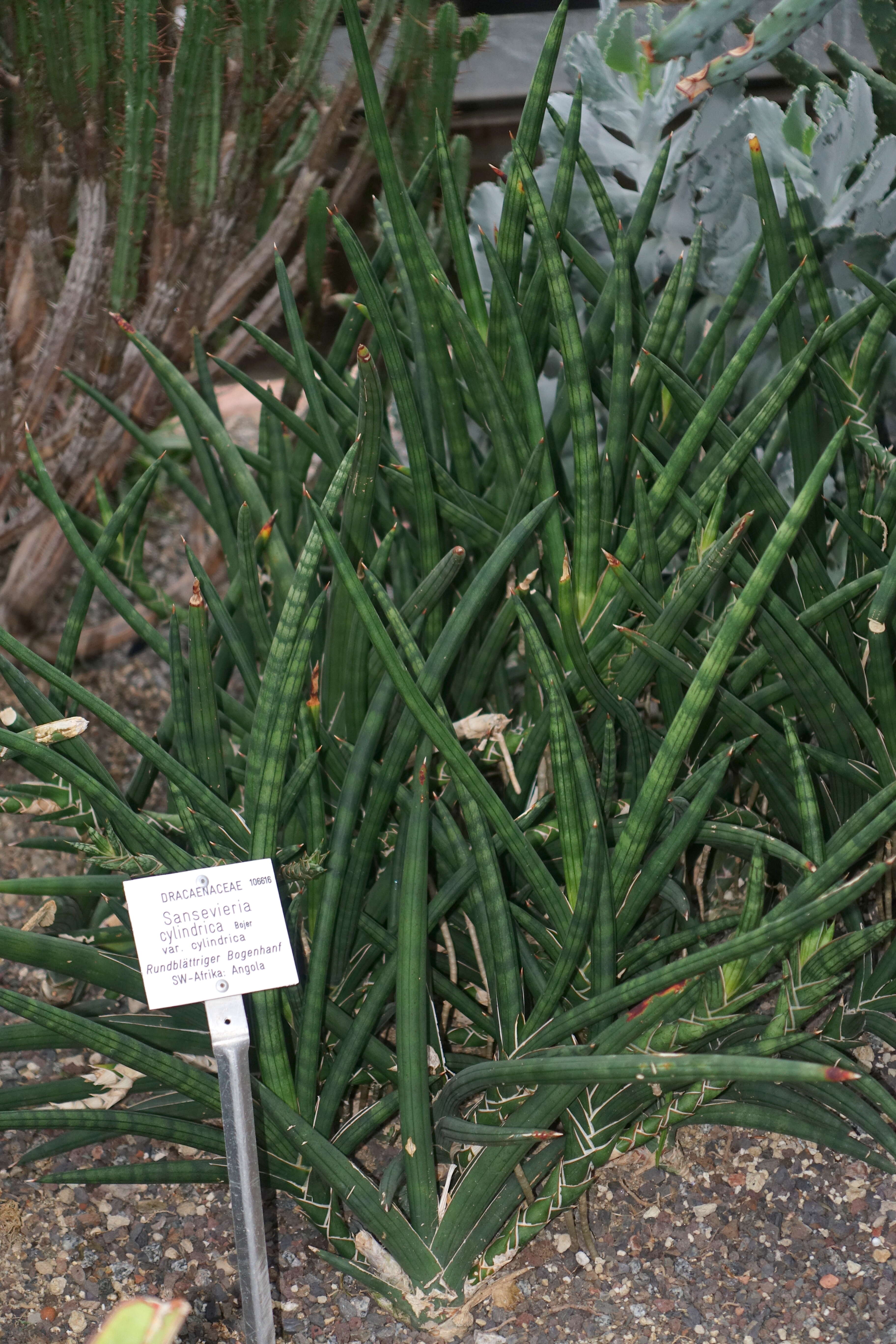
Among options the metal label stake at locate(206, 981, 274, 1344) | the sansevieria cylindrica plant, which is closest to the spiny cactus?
the sansevieria cylindrica plant

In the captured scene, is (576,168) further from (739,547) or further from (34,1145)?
(34,1145)

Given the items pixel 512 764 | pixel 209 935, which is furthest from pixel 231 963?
pixel 512 764

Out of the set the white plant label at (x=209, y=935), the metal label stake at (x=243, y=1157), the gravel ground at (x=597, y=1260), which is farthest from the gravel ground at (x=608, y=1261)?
the white plant label at (x=209, y=935)

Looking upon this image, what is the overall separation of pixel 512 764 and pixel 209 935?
0.33 m

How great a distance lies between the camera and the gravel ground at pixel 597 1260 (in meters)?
0.95

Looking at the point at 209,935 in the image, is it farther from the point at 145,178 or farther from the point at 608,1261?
the point at 145,178

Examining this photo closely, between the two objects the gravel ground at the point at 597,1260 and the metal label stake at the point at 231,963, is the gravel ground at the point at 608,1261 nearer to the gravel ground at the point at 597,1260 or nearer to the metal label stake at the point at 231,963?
the gravel ground at the point at 597,1260

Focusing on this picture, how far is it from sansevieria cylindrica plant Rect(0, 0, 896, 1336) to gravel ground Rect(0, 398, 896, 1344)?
0.05 meters

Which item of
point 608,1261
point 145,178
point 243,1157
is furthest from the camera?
point 145,178

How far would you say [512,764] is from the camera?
106 cm

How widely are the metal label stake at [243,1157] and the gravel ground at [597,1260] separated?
166mm

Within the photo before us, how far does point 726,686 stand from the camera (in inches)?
40.9

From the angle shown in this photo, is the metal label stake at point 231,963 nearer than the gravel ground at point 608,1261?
Yes

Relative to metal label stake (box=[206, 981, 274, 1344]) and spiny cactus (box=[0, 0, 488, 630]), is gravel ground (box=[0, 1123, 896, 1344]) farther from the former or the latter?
spiny cactus (box=[0, 0, 488, 630])
